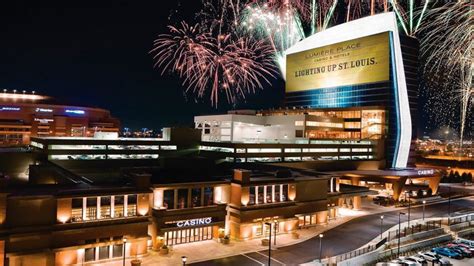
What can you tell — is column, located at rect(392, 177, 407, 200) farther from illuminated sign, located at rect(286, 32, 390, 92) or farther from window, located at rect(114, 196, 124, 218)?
window, located at rect(114, 196, 124, 218)

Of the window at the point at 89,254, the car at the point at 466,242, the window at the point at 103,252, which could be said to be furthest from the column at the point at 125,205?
the car at the point at 466,242

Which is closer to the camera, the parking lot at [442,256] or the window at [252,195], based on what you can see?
the parking lot at [442,256]

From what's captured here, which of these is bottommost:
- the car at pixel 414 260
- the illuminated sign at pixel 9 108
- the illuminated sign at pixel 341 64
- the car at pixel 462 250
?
the car at pixel 462 250

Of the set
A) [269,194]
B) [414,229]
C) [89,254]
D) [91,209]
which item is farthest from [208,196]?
[414,229]

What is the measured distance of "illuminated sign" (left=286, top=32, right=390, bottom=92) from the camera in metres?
116

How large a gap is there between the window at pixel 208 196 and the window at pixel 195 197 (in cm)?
90

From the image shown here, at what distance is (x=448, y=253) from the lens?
4738cm

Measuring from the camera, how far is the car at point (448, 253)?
4688cm

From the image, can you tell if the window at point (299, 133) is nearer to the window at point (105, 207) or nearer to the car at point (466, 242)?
the car at point (466, 242)

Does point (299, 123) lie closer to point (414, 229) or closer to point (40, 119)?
point (414, 229)

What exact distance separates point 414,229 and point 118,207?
138 ft

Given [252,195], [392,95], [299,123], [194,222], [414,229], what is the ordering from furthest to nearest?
[299,123], [392,95], [414,229], [252,195], [194,222]

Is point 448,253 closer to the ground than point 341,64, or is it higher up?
closer to the ground

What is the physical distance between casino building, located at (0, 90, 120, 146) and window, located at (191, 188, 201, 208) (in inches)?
4068
